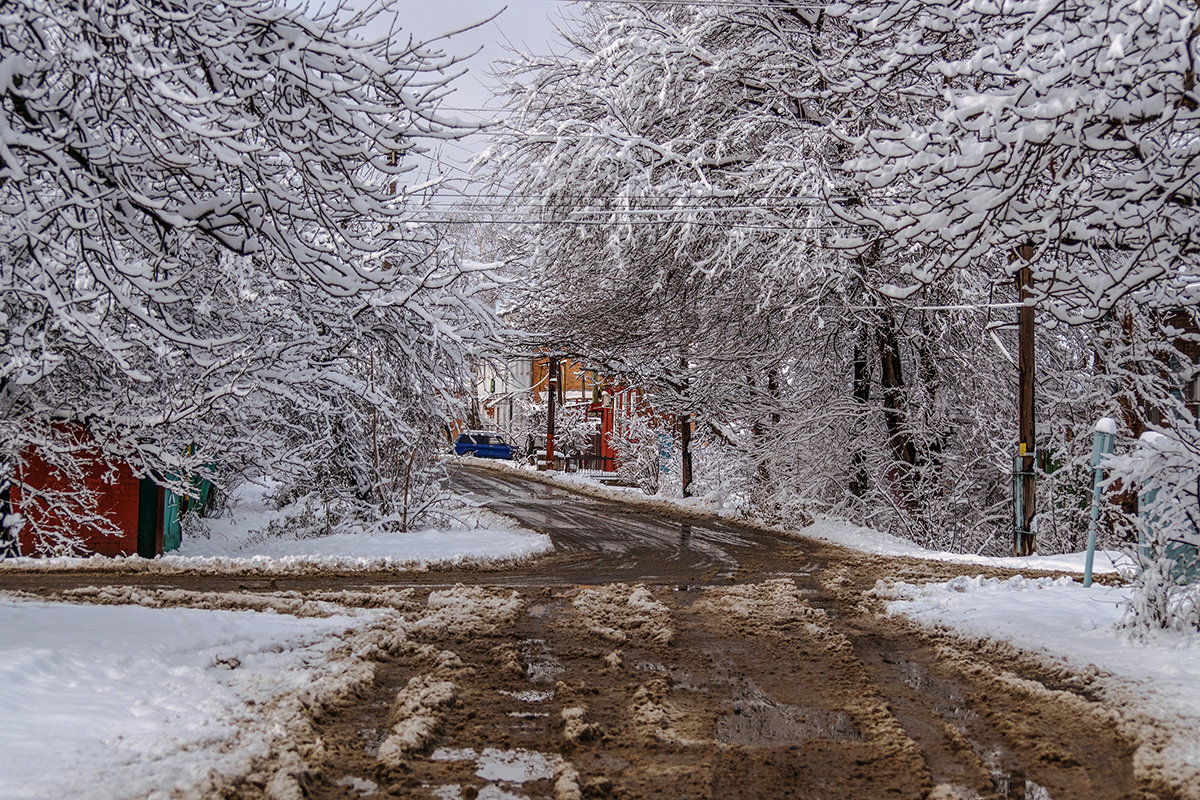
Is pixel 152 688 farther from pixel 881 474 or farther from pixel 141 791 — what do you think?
pixel 881 474

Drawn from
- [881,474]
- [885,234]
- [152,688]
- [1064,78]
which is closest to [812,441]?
[881,474]

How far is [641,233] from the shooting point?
60.4 feet

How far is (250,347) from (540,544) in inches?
225

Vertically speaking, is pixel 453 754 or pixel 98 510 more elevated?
pixel 98 510

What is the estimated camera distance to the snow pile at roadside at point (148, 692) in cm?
432

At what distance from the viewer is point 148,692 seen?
559 centimetres

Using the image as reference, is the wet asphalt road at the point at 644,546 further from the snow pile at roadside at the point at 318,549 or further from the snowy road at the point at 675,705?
the snowy road at the point at 675,705

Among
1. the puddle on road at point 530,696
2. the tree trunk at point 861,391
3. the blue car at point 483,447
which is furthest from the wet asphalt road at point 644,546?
the blue car at point 483,447

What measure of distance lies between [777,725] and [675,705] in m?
0.64

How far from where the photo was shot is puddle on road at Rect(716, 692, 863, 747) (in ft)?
17.3

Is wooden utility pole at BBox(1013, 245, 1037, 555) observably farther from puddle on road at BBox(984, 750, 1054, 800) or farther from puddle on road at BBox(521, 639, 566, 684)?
puddle on road at BBox(984, 750, 1054, 800)

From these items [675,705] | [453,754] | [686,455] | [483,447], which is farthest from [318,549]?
[483,447]

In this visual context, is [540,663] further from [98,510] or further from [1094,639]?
[98,510]

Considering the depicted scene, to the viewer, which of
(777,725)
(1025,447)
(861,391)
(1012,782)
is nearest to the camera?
(1012,782)
